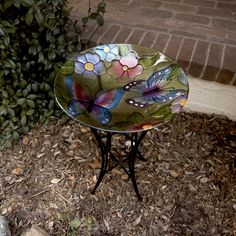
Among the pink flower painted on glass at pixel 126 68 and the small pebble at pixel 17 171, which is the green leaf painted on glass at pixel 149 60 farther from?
the small pebble at pixel 17 171

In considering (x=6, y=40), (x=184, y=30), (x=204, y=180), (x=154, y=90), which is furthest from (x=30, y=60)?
(x=204, y=180)

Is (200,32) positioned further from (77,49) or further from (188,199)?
(188,199)

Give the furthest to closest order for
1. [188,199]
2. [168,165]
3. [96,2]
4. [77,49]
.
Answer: [96,2], [77,49], [168,165], [188,199]

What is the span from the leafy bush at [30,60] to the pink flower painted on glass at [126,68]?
48 cm

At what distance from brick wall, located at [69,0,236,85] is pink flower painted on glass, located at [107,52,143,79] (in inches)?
19.9

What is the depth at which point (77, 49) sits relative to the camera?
1.98 metres

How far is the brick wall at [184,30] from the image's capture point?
6.23 feet

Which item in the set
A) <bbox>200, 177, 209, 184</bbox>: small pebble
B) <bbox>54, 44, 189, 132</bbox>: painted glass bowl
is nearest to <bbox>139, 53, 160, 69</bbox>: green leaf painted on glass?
<bbox>54, 44, 189, 132</bbox>: painted glass bowl

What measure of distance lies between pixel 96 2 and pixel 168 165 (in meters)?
1.38

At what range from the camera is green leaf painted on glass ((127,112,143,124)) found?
1.29 meters

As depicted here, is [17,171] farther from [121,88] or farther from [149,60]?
[149,60]

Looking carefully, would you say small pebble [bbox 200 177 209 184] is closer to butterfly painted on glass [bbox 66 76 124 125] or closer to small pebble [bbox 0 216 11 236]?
butterfly painted on glass [bbox 66 76 124 125]

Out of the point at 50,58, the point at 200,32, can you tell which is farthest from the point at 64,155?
the point at 200,32

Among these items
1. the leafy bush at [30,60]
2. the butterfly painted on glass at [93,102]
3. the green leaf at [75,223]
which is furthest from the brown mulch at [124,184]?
the butterfly painted on glass at [93,102]
